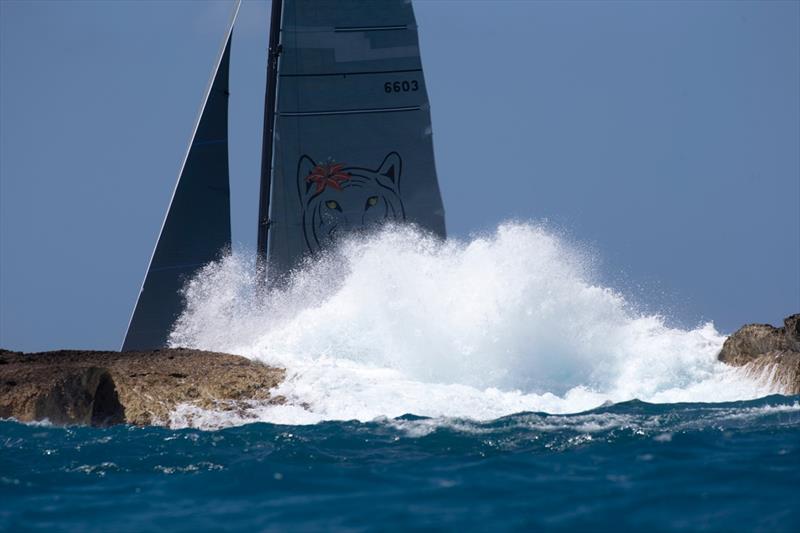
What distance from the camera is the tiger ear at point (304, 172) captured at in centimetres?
1811

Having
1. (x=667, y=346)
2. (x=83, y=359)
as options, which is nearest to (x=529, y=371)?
(x=667, y=346)

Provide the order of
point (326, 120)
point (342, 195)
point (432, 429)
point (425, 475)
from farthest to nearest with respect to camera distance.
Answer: point (342, 195) < point (326, 120) < point (432, 429) < point (425, 475)

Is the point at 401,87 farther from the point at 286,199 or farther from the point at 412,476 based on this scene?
the point at 412,476

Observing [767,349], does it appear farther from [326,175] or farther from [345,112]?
[345,112]

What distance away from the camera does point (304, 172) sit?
1811 centimetres

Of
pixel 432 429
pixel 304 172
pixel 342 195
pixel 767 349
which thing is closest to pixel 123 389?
pixel 432 429

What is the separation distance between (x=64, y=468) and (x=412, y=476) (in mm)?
3064

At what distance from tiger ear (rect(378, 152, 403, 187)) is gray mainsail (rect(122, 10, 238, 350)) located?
2.83 metres

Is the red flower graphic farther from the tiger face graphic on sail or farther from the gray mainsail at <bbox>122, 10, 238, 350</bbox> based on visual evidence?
the gray mainsail at <bbox>122, 10, 238, 350</bbox>

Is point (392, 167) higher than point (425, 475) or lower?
higher

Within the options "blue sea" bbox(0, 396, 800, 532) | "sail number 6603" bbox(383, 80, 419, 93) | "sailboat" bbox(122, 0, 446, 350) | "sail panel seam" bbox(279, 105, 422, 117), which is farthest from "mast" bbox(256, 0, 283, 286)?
"blue sea" bbox(0, 396, 800, 532)

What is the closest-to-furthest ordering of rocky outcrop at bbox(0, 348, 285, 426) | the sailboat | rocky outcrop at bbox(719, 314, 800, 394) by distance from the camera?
rocky outcrop at bbox(0, 348, 285, 426) → rocky outcrop at bbox(719, 314, 800, 394) → the sailboat

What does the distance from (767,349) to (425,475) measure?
868 centimetres

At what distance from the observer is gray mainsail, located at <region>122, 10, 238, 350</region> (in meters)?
16.9
